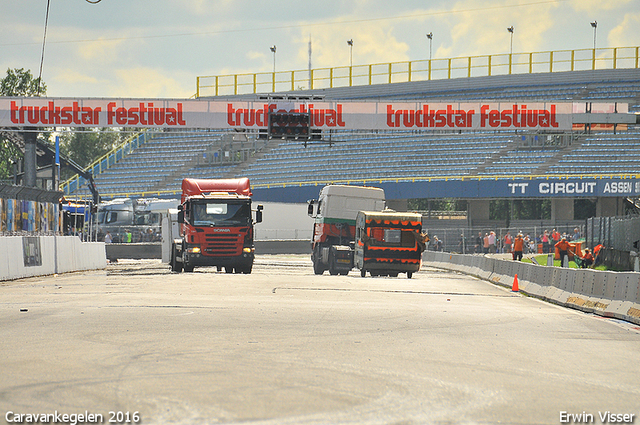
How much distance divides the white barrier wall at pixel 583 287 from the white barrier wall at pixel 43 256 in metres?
13.7

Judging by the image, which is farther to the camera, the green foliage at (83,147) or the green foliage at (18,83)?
the green foliage at (83,147)

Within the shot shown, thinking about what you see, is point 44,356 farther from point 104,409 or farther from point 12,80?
point 12,80

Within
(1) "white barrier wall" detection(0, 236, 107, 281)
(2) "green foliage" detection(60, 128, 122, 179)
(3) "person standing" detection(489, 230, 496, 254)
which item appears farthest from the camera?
(2) "green foliage" detection(60, 128, 122, 179)

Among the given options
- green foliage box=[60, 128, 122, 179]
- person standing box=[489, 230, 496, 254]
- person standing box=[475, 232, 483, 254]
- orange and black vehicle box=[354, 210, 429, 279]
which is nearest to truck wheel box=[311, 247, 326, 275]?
orange and black vehicle box=[354, 210, 429, 279]

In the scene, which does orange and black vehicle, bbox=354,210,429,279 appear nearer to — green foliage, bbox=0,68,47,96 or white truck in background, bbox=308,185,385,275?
white truck in background, bbox=308,185,385,275

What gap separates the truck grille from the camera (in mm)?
28156

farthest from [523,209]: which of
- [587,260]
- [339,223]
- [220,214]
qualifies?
[220,214]

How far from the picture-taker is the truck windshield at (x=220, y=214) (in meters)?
28.2

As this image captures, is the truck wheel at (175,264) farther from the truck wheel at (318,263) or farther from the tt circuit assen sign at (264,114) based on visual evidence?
the tt circuit assen sign at (264,114)

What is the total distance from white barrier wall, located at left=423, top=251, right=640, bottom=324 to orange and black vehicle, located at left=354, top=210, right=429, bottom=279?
11.5ft

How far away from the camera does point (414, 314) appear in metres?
14.2

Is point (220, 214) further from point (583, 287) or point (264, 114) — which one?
point (583, 287)

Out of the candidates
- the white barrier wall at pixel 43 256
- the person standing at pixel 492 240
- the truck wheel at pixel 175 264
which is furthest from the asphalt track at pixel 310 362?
the person standing at pixel 492 240

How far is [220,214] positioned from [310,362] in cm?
2023
